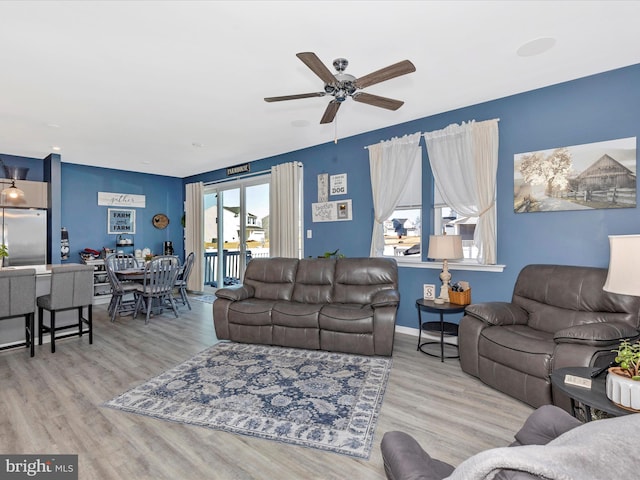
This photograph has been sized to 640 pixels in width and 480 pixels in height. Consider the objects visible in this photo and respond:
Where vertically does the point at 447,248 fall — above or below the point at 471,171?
below

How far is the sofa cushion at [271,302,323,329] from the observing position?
366cm

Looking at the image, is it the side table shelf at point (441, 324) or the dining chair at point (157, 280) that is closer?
the side table shelf at point (441, 324)

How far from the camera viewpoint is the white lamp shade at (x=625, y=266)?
1.67m

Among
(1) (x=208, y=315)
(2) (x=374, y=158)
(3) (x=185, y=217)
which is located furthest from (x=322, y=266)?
(3) (x=185, y=217)

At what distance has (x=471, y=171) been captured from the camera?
12.4 ft

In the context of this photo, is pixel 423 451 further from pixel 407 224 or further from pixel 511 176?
pixel 407 224

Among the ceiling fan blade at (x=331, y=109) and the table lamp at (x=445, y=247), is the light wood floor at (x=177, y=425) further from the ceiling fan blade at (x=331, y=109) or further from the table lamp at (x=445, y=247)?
the ceiling fan blade at (x=331, y=109)

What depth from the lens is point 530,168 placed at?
136 inches

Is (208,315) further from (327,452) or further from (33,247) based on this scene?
(327,452)

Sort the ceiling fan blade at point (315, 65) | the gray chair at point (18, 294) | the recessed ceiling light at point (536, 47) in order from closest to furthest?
1. the ceiling fan blade at point (315, 65)
2. the recessed ceiling light at point (536, 47)
3. the gray chair at point (18, 294)

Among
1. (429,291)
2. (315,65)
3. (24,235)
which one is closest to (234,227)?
(24,235)

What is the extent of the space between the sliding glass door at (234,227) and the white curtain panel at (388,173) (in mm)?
2506

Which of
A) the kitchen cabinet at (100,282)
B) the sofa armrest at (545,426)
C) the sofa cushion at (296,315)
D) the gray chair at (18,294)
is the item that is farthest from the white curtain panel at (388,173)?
the kitchen cabinet at (100,282)

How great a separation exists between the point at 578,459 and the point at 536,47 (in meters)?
3.10
